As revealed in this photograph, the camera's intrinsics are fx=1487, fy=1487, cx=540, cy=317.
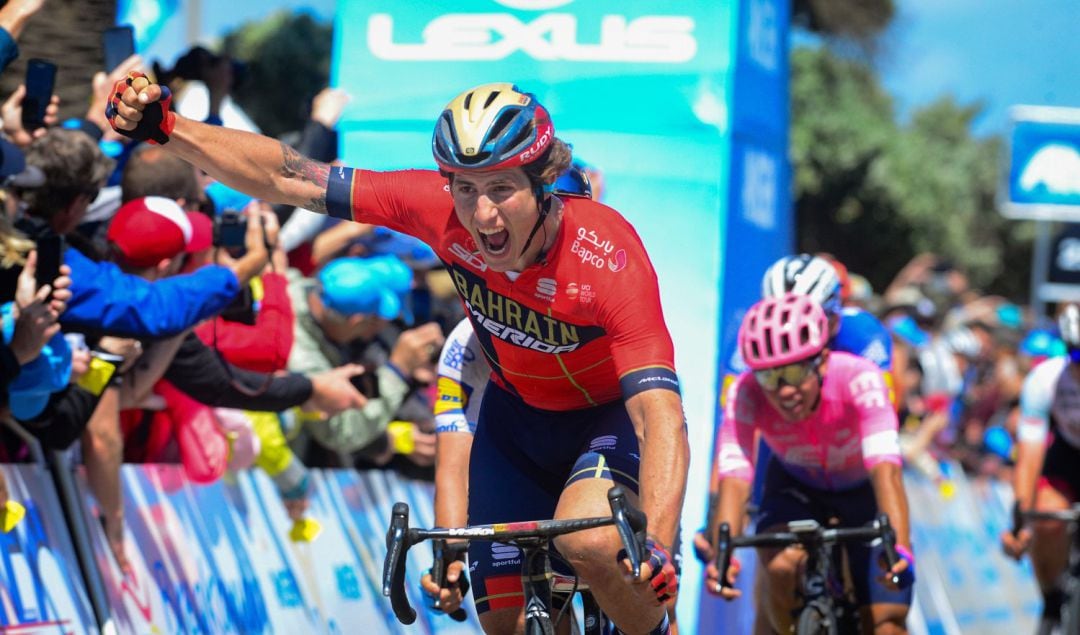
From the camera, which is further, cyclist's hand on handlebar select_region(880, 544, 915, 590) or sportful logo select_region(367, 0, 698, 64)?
sportful logo select_region(367, 0, 698, 64)

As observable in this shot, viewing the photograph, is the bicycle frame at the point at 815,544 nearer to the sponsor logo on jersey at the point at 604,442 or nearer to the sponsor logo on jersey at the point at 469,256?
the sponsor logo on jersey at the point at 604,442

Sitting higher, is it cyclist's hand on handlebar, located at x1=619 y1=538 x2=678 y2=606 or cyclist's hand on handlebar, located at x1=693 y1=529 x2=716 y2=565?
cyclist's hand on handlebar, located at x1=619 y1=538 x2=678 y2=606

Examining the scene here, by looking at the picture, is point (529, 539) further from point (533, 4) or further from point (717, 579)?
point (533, 4)

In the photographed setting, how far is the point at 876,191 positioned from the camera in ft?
108

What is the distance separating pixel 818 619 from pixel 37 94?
3899 mm

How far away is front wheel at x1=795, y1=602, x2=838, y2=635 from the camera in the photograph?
6352mm

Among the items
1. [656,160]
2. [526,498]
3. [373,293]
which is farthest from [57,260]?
[656,160]

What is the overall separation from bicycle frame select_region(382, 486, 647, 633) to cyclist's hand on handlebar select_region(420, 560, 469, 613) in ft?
0.11

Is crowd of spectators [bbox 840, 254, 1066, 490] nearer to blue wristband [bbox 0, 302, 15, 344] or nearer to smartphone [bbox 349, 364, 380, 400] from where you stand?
smartphone [bbox 349, 364, 380, 400]

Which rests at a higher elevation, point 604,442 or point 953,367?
point 604,442

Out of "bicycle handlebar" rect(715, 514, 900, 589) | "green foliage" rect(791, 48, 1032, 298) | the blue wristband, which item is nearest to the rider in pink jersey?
"bicycle handlebar" rect(715, 514, 900, 589)

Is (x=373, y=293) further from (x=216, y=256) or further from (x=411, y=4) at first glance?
(x=411, y=4)

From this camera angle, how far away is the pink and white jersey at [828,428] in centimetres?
663

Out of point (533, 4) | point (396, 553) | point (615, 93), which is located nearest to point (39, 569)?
point (396, 553)
